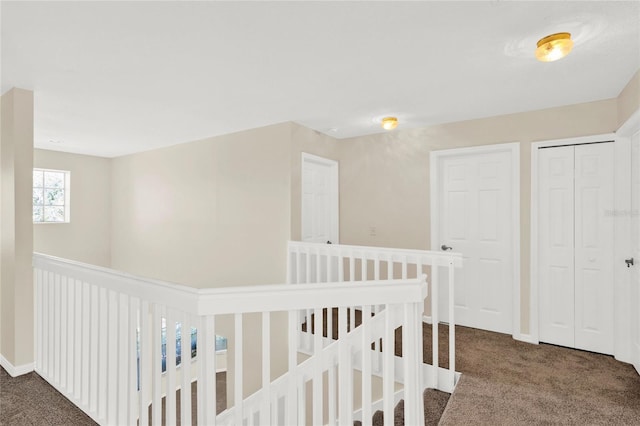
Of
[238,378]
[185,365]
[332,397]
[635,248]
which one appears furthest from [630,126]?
[185,365]

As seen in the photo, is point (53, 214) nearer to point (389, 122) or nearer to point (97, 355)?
point (97, 355)

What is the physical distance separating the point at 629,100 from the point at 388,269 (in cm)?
231

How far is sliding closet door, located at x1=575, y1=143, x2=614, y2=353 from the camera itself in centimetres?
298

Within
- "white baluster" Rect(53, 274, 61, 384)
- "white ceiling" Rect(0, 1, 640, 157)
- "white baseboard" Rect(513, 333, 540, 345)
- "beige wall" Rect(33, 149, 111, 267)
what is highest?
"white ceiling" Rect(0, 1, 640, 157)

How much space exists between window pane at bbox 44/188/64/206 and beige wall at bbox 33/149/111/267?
155 millimetres

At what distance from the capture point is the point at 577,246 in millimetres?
3123

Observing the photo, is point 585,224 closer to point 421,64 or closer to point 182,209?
point 421,64

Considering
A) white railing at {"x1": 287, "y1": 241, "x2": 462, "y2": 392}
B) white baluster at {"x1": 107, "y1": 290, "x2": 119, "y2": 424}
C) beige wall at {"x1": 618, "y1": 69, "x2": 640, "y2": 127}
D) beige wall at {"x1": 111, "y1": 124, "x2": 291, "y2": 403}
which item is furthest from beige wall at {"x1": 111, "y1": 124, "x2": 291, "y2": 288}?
beige wall at {"x1": 618, "y1": 69, "x2": 640, "y2": 127}

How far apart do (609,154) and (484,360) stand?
215 centimetres

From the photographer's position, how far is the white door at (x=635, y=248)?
2.66 metres

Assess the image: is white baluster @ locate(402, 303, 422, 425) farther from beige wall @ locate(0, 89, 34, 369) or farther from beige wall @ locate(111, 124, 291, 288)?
beige wall @ locate(0, 89, 34, 369)

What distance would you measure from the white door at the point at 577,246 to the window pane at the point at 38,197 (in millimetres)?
6794

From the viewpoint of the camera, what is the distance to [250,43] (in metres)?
2.02

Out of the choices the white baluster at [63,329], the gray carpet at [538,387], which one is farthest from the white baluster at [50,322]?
the gray carpet at [538,387]
